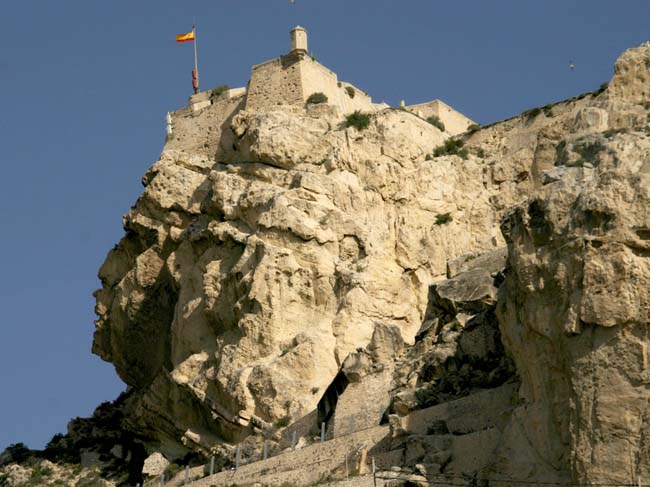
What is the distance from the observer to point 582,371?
33969mm

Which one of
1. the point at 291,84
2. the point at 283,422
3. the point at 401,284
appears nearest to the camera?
the point at 283,422

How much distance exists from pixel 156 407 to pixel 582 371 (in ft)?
69.5

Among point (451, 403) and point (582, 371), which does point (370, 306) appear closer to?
point (451, 403)

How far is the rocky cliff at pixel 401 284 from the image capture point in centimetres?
3441

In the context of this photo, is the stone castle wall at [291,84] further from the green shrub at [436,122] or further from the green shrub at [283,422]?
the green shrub at [283,422]

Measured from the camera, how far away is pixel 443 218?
173 ft

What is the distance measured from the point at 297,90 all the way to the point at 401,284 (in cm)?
775

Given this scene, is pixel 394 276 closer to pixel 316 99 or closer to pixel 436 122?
pixel 316 99

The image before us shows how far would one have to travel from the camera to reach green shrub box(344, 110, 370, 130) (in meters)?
54.0

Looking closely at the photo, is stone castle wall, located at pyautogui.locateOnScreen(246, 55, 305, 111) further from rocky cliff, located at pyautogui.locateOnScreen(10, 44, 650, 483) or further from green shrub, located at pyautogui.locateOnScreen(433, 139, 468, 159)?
green shrub, located at pyautogui.locateOnScreen(433, 139, 468, 159)

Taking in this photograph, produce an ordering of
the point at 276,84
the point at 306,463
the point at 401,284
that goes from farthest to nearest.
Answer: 1. the point at 276,84
2. the point at 401,284
3. the point at 306,463

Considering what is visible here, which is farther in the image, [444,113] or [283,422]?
[444,113]

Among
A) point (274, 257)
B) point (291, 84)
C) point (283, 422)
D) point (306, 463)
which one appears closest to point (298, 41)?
point (291, 84)

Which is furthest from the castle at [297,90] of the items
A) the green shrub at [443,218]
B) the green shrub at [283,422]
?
the green shrub at [283,422]
